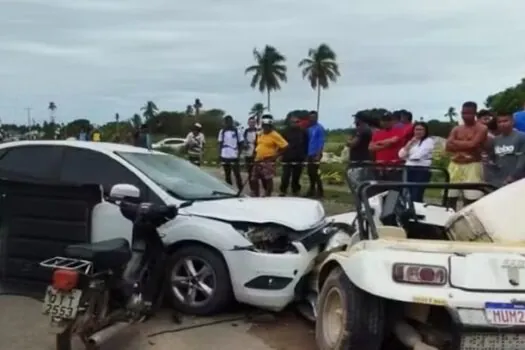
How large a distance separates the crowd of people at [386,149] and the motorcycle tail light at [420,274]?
1740 mm

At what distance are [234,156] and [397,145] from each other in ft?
15.0

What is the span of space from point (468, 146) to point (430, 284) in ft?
17.2

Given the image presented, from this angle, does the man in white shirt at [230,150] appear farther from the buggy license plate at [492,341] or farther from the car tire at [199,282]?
the buggy license plate at [492,341]

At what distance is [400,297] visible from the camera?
177 inches

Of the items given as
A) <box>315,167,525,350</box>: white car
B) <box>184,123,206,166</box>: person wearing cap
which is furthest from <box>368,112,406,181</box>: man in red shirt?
<box>184,123,206,166</box>: person wearing cap

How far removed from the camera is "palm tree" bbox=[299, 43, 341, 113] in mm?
91125

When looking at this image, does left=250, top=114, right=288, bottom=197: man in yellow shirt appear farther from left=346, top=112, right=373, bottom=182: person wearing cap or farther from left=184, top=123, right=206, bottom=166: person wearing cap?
left=184, top=123, right=206, bottom=166: person wearing cap

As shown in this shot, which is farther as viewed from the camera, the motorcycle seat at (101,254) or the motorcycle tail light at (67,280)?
the motorcycle seat at (101,254)

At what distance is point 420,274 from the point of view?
180 inches

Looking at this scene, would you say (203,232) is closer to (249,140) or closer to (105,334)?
(105,334)

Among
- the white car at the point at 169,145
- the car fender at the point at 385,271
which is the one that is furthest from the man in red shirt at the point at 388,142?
the white car at the point at 169,145

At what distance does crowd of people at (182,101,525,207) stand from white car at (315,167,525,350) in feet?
2.66

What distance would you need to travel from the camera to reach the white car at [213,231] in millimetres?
6352

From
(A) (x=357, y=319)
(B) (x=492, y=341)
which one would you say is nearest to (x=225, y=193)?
(A) (x=357, y=319)
